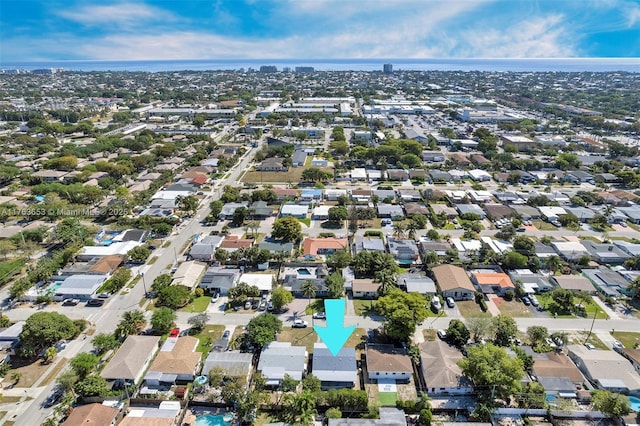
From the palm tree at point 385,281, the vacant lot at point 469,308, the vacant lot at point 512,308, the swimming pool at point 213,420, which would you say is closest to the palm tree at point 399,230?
the palm tree at point 385,281

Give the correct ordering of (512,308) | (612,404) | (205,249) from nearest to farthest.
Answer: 1. (612,404)
2. (512,308)
3. (205,249)

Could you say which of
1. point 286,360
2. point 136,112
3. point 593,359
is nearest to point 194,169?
point 286,360

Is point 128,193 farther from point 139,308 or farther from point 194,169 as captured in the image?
point 139,308

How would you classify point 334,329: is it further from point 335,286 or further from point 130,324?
point 130,324

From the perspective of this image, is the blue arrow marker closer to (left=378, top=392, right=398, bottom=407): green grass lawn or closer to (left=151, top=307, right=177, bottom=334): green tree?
(left=378, top=392, right=398, bottom=407): green grass lawn

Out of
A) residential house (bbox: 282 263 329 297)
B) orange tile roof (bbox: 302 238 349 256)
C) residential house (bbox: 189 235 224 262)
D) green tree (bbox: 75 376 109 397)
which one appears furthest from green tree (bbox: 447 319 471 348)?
residential house (bbox: 189 235 224 262)

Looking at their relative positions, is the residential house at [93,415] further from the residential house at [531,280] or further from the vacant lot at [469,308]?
the residential house at [531,280]

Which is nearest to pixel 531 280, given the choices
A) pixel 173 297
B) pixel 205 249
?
pixel 173 297

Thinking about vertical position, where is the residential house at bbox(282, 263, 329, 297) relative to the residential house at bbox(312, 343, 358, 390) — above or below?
above
